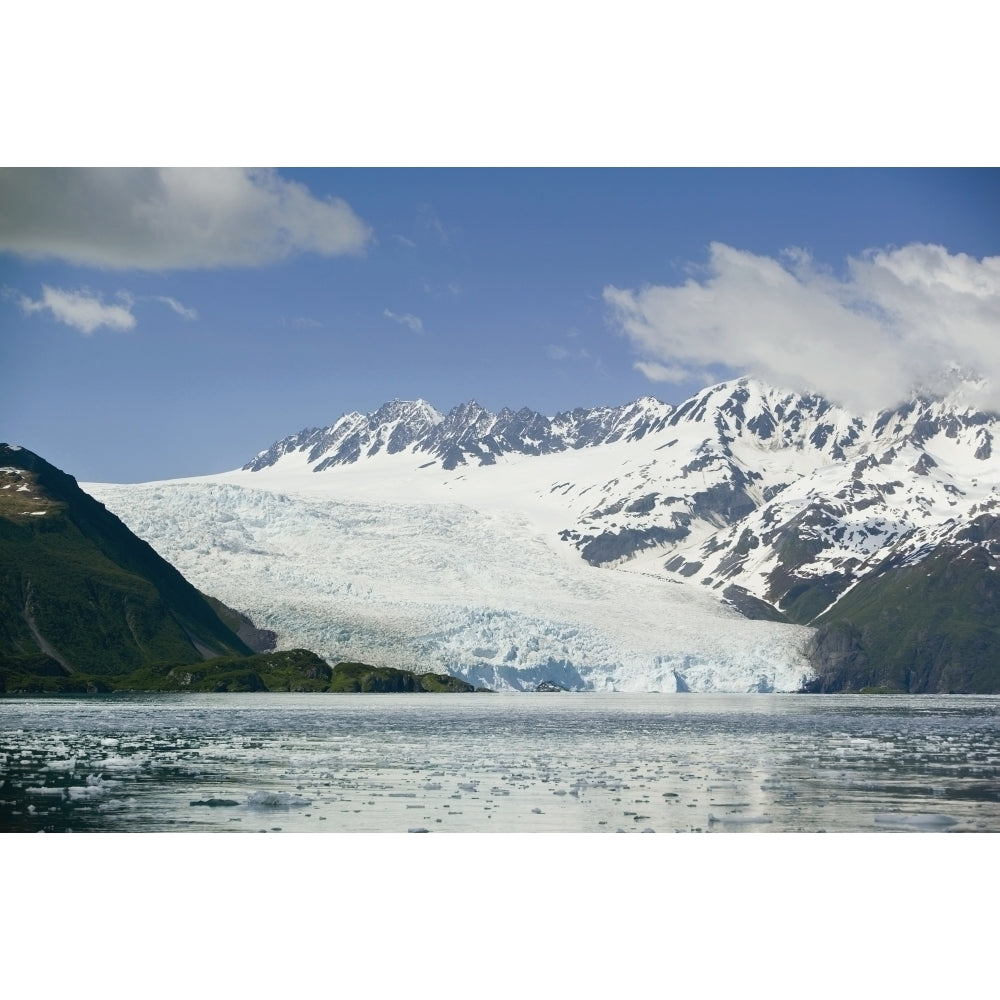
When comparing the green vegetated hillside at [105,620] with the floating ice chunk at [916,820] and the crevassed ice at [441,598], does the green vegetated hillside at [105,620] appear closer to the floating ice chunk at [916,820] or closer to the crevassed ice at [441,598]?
the crevassed ice at [441,598]

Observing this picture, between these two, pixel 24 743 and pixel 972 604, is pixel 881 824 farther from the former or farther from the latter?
pixel 972 604

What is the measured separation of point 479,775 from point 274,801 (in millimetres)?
5526

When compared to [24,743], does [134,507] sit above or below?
above

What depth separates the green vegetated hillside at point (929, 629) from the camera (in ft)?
502

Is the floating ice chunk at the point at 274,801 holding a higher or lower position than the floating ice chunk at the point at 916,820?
lower

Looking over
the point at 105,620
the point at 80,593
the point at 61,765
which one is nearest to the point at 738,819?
the point at 61,765

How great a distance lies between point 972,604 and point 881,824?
170429mm

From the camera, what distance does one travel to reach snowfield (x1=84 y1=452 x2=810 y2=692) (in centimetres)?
8475

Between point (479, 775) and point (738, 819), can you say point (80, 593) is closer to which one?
point (479, 775)

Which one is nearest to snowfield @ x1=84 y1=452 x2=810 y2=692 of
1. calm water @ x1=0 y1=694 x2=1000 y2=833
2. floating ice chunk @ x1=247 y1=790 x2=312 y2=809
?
calm water @ x1=0 y1=694 x2=1000 y2=833

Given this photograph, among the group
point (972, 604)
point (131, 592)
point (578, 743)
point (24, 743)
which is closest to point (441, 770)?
point (578, 743)

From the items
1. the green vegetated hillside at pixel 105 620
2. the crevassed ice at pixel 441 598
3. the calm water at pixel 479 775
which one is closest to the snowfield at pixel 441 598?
the crevassed ice at pixel 441 598

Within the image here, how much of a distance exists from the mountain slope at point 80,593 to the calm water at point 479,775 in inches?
1240

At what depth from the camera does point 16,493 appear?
291 ft
